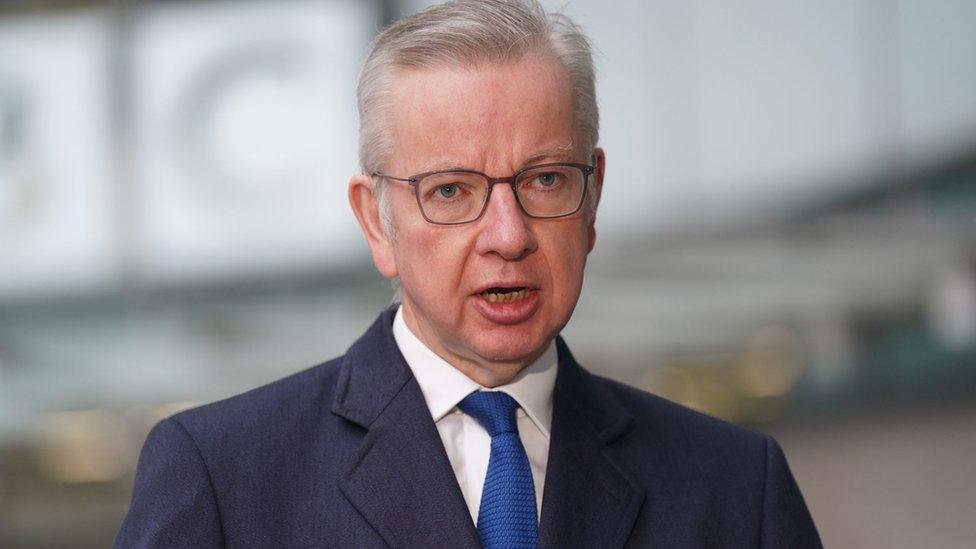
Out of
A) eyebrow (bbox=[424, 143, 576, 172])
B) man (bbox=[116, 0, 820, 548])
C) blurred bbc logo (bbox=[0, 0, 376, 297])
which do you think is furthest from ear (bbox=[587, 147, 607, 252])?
blurred bbc logo (bbox=[0, 0, 376, 297])

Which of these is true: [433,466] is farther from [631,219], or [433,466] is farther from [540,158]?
[631,219]

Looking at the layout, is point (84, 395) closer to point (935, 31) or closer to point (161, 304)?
point (161, 304)

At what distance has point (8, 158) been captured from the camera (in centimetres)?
638

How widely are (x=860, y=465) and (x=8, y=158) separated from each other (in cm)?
394

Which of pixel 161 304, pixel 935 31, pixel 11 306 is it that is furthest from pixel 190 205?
pixel 935 31

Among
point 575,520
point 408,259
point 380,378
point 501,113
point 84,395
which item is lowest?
point 84,395

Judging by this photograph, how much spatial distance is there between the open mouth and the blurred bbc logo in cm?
435

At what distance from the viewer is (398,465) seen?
2104 millimetres

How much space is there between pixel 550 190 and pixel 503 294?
16 cm

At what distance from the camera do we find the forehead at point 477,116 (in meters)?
2.04

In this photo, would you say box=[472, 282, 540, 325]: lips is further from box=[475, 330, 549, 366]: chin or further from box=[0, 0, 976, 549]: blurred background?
box=[0, 0, 976, 549]: blurred background

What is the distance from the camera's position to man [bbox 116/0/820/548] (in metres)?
2.04

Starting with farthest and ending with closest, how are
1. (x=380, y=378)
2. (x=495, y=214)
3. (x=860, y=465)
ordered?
(x=860, y=465)
(x=380, y=378)
(x=495, y=214)

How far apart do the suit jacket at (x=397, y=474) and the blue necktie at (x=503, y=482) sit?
0.10 feet
